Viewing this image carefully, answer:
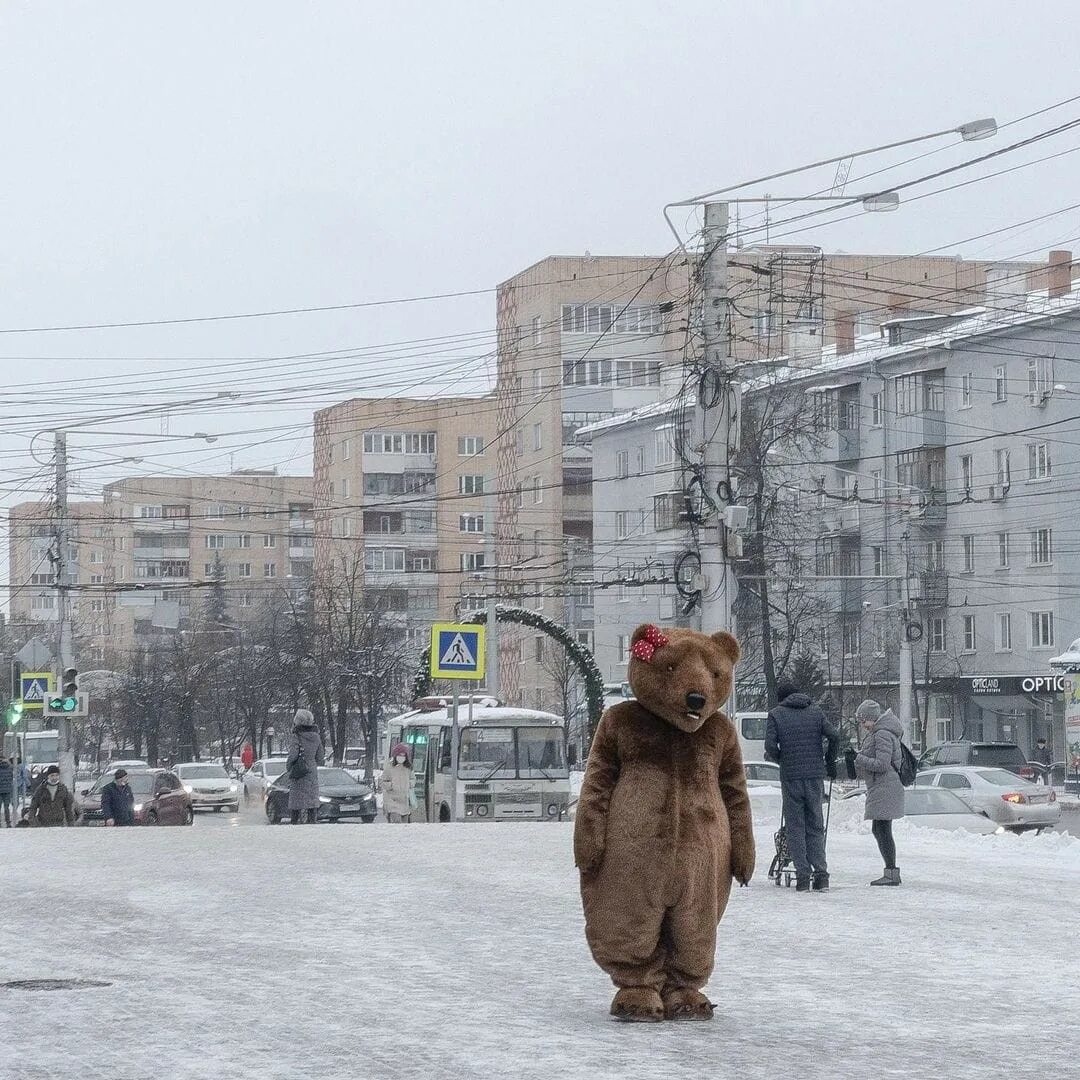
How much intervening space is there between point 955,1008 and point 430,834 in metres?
17.3

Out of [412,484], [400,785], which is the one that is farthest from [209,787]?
[412,484]

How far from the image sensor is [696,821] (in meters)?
9.12

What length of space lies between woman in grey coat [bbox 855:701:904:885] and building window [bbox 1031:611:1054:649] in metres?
47.7

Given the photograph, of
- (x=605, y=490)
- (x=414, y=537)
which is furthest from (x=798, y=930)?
(x=414, y=537)

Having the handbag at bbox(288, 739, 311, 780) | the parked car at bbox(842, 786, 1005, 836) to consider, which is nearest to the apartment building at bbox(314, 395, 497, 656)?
the parked car at bbox(842, 786, 1005, 836)

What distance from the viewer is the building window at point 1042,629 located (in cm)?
6456

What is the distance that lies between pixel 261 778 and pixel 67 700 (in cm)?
2053

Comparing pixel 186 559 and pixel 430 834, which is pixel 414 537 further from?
pixel 430 834

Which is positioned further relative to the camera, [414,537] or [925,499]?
[414,537]

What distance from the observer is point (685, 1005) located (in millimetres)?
9141

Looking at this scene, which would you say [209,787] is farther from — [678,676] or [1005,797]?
[678,676]

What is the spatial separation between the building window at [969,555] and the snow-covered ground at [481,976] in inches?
1916

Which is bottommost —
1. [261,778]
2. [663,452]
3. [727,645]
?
[261,778]

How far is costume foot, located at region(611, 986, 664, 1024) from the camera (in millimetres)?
9031
